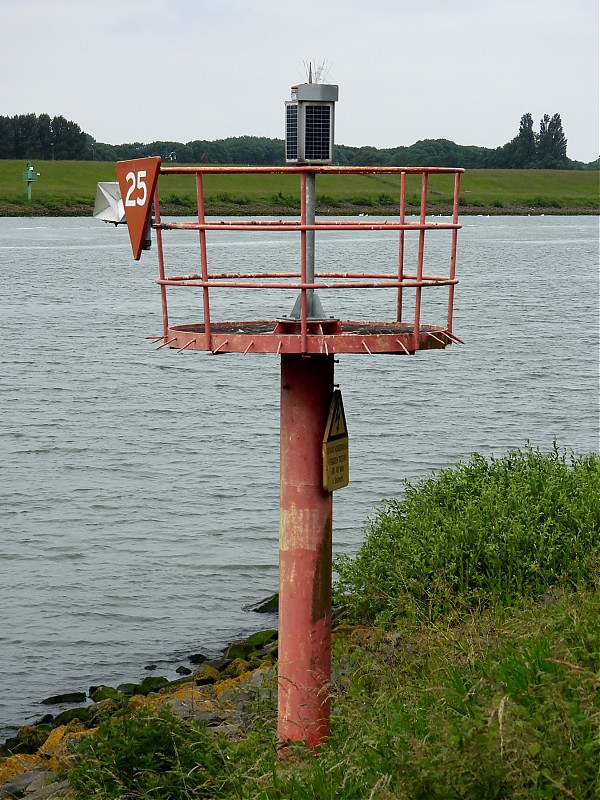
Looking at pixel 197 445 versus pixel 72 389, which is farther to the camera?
pixel 72 389

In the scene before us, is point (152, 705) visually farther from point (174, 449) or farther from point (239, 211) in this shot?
point (239, 211)

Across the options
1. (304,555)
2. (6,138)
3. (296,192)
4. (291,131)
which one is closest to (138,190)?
(291,131)

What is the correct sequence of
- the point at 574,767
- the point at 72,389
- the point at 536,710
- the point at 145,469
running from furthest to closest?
the point at 72,389
the point at 145,469
the point at 536,710
the point at 574,767

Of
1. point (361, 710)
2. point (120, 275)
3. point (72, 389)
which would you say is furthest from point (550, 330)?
point (361, 710)

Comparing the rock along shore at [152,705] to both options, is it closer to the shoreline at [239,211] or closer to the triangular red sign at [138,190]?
the triangular red sign at [138,190]

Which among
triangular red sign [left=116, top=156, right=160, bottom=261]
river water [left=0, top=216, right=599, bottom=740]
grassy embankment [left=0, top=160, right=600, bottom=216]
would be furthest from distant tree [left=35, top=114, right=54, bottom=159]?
triangular red sign [left=116, top=156, right=160, bottom=261]

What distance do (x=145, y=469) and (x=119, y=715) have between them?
46.6ft

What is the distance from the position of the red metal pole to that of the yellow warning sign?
6 cm

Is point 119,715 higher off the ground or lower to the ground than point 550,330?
higher

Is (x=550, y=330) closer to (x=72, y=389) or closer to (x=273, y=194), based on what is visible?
(x=72, y=389)

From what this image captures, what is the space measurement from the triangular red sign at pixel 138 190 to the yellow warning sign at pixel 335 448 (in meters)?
1.50

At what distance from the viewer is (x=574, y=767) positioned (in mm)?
4941

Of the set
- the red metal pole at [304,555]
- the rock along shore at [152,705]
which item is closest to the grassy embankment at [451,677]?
the red metal pole at [304,555]

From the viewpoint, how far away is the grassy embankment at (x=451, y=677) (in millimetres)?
5086
